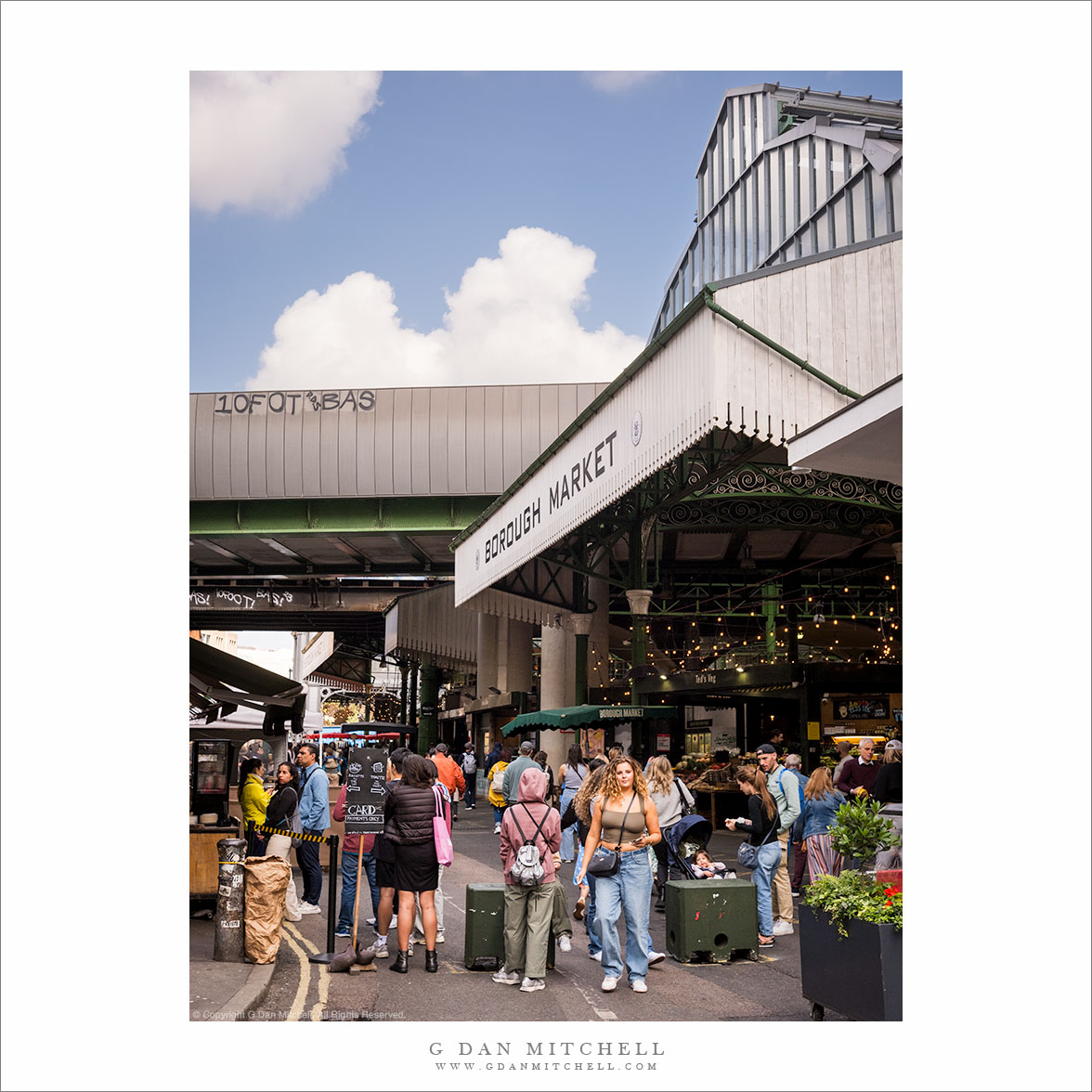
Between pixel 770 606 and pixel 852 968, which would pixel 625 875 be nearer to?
pixel 852 968

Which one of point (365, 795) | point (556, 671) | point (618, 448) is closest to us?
point (365, 795)

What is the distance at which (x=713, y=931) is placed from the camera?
10.1m

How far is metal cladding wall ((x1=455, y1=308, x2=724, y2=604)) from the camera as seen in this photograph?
539 inches

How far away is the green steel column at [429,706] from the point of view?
5384 centimetres

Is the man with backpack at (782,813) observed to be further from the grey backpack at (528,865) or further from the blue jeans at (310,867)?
the blue jeans at (310,867)

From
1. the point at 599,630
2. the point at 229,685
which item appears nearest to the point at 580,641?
the point at 599,630

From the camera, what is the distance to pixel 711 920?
33.2 feet

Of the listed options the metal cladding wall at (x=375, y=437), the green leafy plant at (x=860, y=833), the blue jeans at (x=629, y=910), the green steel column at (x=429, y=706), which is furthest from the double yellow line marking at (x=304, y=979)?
the green steel column at (x=429, y=706)

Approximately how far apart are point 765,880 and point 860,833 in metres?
3.56

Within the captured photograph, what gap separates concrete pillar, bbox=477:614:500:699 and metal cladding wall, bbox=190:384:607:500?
8011 mm

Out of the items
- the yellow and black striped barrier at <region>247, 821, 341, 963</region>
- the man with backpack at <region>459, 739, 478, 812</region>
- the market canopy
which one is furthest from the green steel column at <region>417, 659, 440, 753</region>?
the yellow and black striped barrier at <region>247, 821, 341, 963</region>

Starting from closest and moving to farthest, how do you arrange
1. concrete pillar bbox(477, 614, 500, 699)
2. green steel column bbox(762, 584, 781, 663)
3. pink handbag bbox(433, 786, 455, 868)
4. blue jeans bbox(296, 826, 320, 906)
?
pink handbag bbox(433, 786, 455, 868)
blue jeans bbox(296, 826, 320, 906)
green steel column bbox(762, 584, 781, 663)
concrete pillar bbox(477, 614, 500, 699)

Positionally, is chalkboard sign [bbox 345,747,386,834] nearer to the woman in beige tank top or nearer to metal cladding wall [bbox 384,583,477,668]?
the woman in beige tank top
